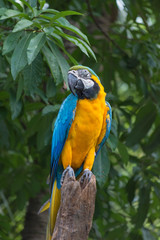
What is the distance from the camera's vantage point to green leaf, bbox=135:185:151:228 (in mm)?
4199

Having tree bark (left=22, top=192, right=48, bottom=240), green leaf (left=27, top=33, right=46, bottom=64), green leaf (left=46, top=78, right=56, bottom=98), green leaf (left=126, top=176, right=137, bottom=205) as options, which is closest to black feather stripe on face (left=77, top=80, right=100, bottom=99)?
green leaf (left=46, top=78, right=56, bottom=98)

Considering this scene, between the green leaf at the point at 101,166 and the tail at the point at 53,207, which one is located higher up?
the tail at the point at 53,207

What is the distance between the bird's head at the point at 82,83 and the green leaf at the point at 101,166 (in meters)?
0.63

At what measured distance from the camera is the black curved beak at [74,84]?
2.96 metres

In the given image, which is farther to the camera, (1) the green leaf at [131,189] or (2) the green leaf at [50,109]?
(1) the green leaf at [131,189]

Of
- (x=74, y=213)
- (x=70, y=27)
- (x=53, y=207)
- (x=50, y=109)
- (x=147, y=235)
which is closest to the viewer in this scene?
(x=74, y=213)

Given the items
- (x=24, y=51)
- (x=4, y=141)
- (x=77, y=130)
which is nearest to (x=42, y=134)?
(x=4, y=141)

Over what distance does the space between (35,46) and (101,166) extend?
131cm

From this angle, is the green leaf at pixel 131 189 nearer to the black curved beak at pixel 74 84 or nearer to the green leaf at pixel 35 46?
the black curved beak at pixel 74 84

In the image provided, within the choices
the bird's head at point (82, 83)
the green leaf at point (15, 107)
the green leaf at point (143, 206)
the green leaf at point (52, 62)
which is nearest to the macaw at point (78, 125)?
the bird's head at point (82, 83)

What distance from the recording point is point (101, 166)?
11.2ft

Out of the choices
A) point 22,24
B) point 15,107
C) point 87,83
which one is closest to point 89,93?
point 87,83

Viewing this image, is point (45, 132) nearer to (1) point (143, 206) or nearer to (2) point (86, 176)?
(2) point (86, 176)

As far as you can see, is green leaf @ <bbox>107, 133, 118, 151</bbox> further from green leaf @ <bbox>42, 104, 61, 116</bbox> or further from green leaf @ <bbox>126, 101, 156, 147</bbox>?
green leaf @ <bbox>126, 101, 156, 147</bbox>
